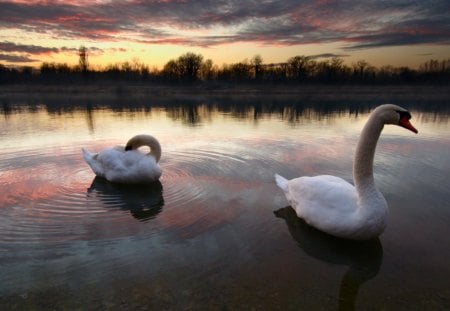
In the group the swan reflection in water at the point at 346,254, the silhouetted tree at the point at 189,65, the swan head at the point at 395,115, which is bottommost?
the swan reflection in water at the point at 346,254

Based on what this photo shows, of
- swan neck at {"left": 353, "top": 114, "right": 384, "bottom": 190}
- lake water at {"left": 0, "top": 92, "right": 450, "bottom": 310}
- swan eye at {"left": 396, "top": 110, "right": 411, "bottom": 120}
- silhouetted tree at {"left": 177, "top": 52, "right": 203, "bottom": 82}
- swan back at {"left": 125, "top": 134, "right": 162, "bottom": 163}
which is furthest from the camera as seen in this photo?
silhouetted tree at {"left": 177, "top": 52, "right": 203, "bottom": 82}

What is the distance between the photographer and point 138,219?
16.8 feet

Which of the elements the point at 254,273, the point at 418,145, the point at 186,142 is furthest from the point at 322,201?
the point at 418,145

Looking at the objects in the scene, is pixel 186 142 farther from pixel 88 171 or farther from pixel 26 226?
pixel 26 226

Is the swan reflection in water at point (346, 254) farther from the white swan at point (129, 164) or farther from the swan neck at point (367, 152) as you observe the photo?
the white swan at point (129, 164)

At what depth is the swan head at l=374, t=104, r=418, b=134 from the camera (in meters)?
3.82

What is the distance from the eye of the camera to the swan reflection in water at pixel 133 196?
216 inches

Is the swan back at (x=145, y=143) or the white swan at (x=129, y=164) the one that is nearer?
the white swan at (x=129, y=164)

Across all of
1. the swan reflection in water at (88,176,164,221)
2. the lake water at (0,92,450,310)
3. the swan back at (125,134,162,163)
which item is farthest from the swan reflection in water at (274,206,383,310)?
the swan back at (125,134,162,163)

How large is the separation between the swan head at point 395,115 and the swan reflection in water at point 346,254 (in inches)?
64.0

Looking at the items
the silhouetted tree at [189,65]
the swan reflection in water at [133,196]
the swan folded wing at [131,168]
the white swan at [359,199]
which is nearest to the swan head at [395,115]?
the white swan at [359,199]

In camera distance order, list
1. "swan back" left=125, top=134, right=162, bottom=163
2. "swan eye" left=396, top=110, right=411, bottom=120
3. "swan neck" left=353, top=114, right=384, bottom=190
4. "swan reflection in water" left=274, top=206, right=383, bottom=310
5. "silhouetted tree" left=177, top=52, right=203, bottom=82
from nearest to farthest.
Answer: "swan reflection in water" left=274, top=206, right=383, bottom=310
"swan eye" left=396, top=110, right=411, bottom=120
"swan neck" left=353, top=114, right=384, bottom=190
"swan back" left=125, top=134, right=162, bottom=163
"silhouetted tree" left=177, top=52, right=203, bottom=82

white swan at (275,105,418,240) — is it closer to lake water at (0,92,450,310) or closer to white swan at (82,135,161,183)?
A: lake water at (0,92,450,310)

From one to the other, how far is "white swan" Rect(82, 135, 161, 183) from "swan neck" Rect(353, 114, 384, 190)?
397 centimetres
